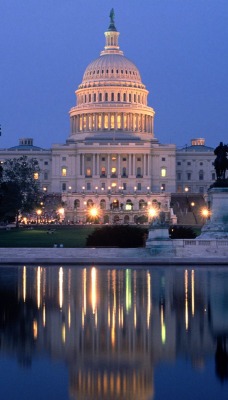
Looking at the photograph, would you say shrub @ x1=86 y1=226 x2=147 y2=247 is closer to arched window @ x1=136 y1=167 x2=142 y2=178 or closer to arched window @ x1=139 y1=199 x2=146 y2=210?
arched window @ x1=139 y1=199 x2=146 y2=210

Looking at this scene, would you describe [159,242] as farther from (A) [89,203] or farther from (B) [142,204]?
(B) [142,204]

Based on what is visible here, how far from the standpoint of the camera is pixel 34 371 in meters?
18.4

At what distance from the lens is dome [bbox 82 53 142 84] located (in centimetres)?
18250

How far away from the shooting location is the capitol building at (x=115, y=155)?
510 ft

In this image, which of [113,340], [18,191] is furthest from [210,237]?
[18,191]

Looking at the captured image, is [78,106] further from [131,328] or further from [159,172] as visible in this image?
[131,328]

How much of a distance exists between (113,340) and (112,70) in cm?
16349

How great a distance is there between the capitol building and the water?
380 ft

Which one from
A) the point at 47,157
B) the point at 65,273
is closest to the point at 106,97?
the point at 47,157

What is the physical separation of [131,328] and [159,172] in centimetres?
14672

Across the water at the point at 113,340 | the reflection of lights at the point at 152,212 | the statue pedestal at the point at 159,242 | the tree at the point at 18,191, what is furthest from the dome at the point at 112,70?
the water at the point at 113,340

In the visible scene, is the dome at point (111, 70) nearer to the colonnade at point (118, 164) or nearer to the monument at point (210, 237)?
the colonnade at point (118, 164)

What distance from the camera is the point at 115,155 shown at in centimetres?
16938

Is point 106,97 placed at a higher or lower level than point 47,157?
higher
